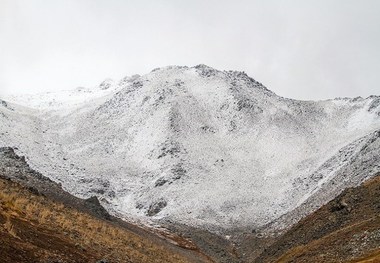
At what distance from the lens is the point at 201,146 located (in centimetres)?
10981

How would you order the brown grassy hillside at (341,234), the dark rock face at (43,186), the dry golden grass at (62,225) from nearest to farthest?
the dry golden grass at (62,225)
the brown grassy hillside at (341,234)
the dark rock face at (43,186)

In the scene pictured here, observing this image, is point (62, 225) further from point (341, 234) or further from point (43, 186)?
point (43, 186)

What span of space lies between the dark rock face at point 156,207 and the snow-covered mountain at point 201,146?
28 cm

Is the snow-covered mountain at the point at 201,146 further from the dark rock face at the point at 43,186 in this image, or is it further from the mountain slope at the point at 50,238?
the mountain slope at the point at 50,238

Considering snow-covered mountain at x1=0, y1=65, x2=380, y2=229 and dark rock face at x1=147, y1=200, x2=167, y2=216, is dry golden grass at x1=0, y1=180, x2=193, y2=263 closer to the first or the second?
snow-covered mountain at x1=0, y1=65, x2=380, y2=229

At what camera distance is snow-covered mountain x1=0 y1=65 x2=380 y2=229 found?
81938 mm

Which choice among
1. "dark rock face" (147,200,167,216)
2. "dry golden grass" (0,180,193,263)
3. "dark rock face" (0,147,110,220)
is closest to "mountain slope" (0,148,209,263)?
"dry golden grass" (0,180,193,263)

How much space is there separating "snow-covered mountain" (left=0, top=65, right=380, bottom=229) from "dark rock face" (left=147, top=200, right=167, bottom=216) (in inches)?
11.0

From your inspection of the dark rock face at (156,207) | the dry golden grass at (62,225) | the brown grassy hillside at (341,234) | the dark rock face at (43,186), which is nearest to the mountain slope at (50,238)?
the dry golden grass at (62,225)

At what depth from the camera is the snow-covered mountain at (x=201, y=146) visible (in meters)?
81.9

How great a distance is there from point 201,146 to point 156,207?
27.8 metres

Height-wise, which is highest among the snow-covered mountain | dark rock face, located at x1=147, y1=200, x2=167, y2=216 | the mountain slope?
the snow-covered mountain

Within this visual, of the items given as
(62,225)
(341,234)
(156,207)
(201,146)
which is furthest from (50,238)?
(201,146)

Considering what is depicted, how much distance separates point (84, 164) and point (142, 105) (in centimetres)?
3363
